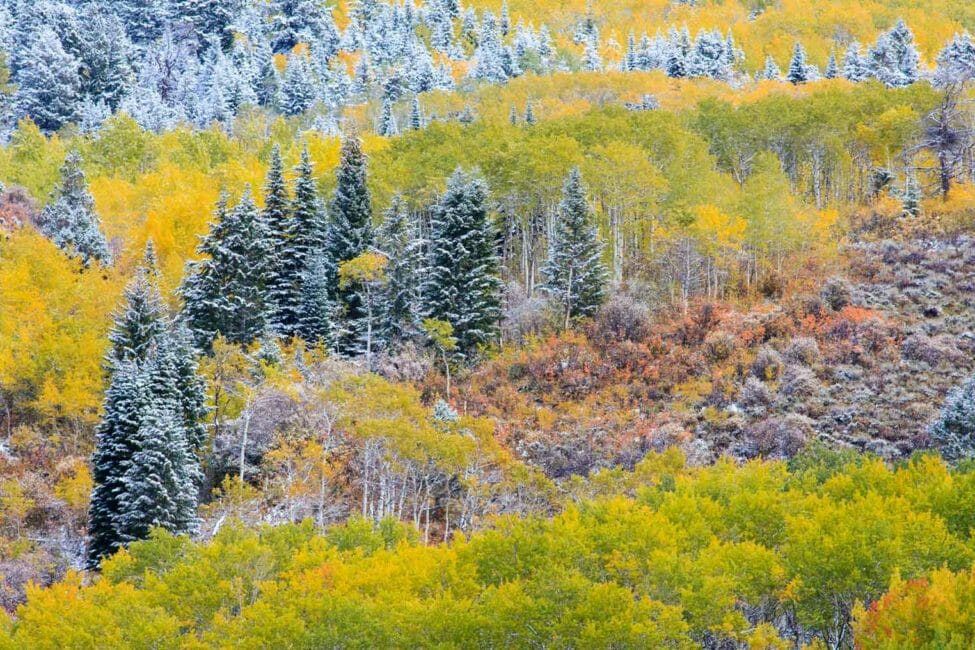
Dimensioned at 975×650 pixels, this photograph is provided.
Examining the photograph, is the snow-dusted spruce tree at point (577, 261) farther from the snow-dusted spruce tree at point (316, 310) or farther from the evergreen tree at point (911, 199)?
the evergreen tree at point (911, 199)

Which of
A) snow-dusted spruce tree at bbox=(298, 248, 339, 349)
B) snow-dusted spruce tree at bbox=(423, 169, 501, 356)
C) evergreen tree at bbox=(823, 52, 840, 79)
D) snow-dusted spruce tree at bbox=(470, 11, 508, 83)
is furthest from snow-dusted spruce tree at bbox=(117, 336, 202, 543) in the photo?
snow-dusted spruce tree at bbox=(470, 11, 508, 83)

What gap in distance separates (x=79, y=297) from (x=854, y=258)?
1732 inches

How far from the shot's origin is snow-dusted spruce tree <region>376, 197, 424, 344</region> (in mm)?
61469

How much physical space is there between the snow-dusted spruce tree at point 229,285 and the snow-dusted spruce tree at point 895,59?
61253mm

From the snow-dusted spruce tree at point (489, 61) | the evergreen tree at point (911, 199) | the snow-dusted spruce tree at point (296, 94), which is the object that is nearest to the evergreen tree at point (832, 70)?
the snow-dusted spruce tree at point (489, 61)

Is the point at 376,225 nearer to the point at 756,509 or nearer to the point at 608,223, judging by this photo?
the point at 608,223

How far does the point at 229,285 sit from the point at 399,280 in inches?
363

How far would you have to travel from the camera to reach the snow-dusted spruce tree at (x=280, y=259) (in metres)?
61.7

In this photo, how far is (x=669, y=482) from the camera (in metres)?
39.5

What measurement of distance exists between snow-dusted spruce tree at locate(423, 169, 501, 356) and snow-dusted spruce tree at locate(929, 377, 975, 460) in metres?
24.8

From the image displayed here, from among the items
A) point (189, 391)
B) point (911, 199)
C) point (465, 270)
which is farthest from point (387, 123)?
point (189, 391)

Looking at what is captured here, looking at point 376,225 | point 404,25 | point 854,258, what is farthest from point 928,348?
point 404,25

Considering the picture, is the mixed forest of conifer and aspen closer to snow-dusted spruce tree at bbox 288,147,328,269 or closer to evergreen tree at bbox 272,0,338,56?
snow-dusted spruce tree at bbox 288,147,328,269

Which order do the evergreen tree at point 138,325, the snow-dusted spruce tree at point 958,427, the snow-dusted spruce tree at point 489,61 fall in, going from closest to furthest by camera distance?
the snow-dusted spruce tree at point 958,427 < the evergreen tree at point 138,325 < the snow-dusted spruce tree at point 489,61
